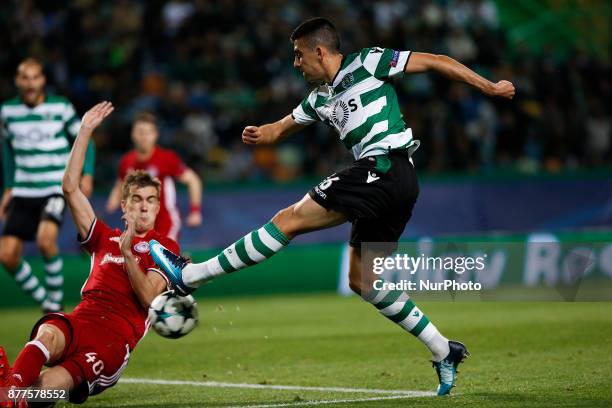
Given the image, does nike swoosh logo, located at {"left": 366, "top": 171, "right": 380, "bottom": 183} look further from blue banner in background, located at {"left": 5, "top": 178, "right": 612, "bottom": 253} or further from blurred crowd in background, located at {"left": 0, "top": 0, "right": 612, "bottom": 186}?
blurred crowd in background, located at {"left": 0, "top": 0, "right": 612, "bottom": 186}

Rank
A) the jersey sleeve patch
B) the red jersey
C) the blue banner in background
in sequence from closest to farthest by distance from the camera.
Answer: the jersey sleeve patch → the red jersey → the blue banner in background

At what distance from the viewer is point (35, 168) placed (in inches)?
446

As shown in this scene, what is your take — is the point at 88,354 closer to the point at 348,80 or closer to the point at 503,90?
the point at 348,80

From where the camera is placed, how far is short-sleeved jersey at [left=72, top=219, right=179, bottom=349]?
640cm

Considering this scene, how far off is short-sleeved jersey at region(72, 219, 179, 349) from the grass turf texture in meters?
0.75

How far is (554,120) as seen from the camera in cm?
1892

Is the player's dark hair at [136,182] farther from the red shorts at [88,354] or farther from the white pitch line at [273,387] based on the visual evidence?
the white pitch line at [273,387]

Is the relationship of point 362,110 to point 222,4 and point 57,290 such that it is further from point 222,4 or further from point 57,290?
point 222,4

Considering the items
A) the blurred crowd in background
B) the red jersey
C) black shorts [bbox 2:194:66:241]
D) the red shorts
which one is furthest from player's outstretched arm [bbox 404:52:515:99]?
the blurred crowd in background

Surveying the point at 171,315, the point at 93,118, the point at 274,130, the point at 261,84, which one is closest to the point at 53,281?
the point at 274,130

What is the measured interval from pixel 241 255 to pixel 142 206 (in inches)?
28.6

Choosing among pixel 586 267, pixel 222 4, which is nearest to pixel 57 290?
pixel 586 267

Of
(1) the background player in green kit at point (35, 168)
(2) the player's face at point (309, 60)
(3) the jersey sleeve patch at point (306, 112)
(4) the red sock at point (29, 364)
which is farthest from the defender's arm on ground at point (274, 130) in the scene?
(1) the background player in green kit at point (35, 168)

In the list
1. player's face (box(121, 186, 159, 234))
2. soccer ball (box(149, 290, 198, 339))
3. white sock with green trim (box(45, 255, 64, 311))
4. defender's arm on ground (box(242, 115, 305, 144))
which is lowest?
white sock with green trim (box(45, 255, 64, 311))
